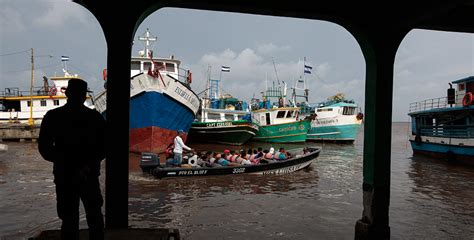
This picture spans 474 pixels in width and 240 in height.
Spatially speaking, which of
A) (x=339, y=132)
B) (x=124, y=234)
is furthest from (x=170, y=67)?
(x=124, y=234)

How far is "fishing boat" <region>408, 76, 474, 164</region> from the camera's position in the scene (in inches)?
787

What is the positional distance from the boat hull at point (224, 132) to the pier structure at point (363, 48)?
80.4 ft

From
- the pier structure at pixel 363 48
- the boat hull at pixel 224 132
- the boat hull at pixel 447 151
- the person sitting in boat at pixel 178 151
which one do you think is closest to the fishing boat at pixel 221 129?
the boat hull at pixel 224 132

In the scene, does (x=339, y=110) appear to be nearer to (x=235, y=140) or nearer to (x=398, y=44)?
(x=235, y=140)

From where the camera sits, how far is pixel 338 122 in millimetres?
35219

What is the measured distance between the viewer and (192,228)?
7.33m

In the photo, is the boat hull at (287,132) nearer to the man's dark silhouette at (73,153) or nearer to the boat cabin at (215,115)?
the boat cabin at (215,115)

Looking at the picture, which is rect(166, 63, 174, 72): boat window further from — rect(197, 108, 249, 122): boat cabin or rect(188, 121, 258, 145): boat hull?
rect(197, 108, 249, 122): boat cabin

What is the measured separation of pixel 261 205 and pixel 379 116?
202 inches

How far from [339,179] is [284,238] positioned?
27.6 ft

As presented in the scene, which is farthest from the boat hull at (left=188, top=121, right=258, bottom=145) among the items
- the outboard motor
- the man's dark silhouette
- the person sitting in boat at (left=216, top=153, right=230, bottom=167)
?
the man's dark silhouette

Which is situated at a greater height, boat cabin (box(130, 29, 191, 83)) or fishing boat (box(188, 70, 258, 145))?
boat cabin (box(130, 29, 191, 83))

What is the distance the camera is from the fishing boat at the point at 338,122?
115 feet

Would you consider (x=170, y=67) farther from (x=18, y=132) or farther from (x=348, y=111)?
(x=348, y=111)
